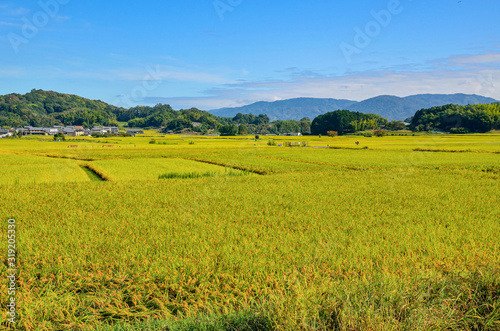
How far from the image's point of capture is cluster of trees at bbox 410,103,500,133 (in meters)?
111

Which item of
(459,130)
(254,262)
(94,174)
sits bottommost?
(94,174)

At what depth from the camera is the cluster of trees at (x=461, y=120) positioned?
11094 centimetres

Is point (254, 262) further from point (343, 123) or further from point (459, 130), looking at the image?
point (343, 123)

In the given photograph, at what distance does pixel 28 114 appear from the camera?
19350cm

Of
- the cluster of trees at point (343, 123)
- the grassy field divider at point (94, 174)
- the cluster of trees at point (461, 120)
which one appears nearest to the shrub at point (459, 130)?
the cluster of trees at point (461, 120)

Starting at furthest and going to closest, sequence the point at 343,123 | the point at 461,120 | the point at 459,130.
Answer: the point at 343,123, the point at 461,120, the point at 459,130

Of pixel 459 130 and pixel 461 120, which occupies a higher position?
pixel 461 120

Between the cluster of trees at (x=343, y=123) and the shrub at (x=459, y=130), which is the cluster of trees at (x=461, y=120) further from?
the cluster of trees at (x=343, y=123)

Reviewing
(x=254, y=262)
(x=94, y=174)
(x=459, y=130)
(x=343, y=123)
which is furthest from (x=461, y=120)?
(x=254, y=262)

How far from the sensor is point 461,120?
119 meters

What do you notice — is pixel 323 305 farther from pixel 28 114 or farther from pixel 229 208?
pixel 28 114

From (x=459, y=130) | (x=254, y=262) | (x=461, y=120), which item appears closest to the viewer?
(x=254, y=262)

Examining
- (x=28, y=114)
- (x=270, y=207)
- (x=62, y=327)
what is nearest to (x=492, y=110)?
(x=270, y=207)

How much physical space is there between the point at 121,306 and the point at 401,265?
5008 millimetres
